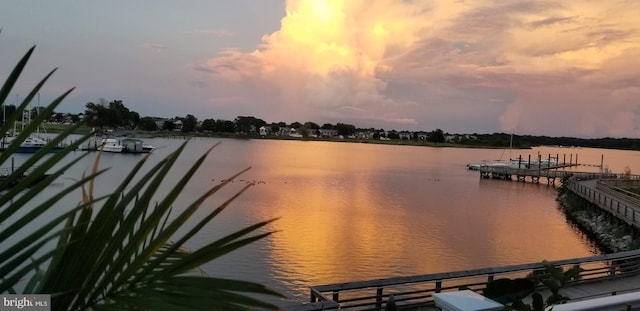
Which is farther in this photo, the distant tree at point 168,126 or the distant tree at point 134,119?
the distant tree at point 168,126

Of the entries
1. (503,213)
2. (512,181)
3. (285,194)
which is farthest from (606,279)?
(512,181)

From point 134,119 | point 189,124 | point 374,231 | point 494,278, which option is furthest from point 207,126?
point 494,278

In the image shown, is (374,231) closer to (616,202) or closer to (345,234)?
(345,234)

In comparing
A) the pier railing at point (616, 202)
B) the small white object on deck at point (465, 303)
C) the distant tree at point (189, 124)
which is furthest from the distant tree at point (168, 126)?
the small white object on deck at point (465, 303)

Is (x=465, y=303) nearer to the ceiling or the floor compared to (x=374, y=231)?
nearer to the ceiling

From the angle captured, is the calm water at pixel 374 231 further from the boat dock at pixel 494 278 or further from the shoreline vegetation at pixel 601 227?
the boat dock at pixel 494 278

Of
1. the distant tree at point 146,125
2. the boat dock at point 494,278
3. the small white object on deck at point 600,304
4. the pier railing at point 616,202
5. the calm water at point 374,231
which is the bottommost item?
the calm water at point 374,231

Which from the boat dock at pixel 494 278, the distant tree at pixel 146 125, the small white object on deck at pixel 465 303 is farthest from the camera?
the distant tree at pixel 146 125

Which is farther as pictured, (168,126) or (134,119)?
(168,126)

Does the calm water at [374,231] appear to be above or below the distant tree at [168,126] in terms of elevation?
below

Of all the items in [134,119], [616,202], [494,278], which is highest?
[134,119]

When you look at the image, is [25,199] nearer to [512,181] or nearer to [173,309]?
[173,309]

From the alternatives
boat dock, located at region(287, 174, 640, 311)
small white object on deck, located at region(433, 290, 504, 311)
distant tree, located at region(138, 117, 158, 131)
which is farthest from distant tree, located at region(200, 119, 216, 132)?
small white object on deck, located at region(433, 290, 504, 311)

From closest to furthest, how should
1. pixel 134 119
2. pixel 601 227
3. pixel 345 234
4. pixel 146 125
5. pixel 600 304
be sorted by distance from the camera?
pixel 600 304
pixel 345 234
pixel 601 227
pixel 134 119
pixel 146 125
